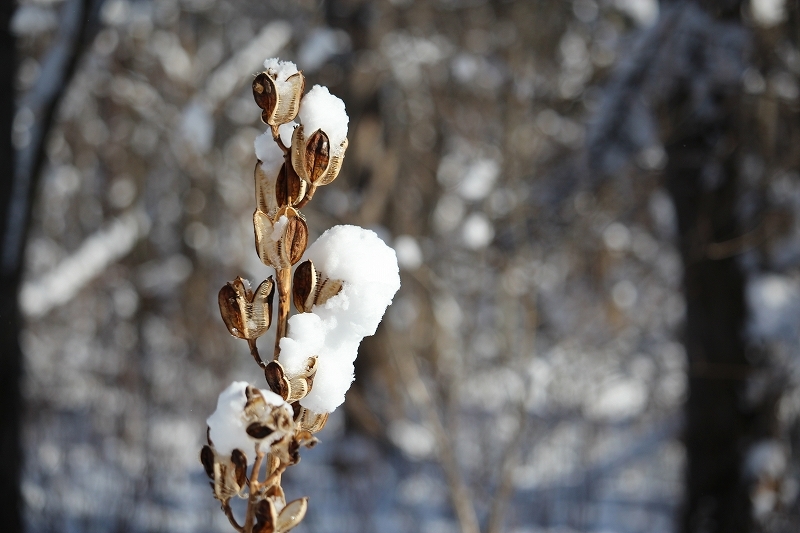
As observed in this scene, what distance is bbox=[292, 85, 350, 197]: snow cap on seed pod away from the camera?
56 centimetres

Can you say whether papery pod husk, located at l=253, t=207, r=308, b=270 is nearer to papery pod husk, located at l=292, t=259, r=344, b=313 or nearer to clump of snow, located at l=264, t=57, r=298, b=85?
papery pod husk, located at l=292, t=259, r=344, b=313

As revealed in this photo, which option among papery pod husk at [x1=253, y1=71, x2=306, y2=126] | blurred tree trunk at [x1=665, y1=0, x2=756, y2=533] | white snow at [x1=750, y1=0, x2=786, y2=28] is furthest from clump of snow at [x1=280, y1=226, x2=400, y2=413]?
white snow at [x1=750, y1=0, x2=786, y2=28]

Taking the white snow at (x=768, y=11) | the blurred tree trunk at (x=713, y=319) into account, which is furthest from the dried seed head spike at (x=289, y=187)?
the white snow at (x=768, y=11)

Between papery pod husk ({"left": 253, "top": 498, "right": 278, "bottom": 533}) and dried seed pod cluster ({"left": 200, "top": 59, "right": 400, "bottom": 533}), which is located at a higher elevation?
dried seed pod cluster ({"left": 200, "top": 59, "right": 400, "bottom": 533})

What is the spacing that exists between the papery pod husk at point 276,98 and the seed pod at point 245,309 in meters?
0.14

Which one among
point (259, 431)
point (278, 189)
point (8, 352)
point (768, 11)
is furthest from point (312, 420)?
point (768, 11)

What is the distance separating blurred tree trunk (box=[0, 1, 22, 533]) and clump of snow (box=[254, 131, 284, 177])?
2.61 metres

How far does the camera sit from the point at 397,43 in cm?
370

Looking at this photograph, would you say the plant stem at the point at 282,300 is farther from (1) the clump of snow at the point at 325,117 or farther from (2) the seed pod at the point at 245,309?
(1) the clump of snow at the point at 325,117

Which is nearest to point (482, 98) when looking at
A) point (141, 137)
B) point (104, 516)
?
point (104, 516)

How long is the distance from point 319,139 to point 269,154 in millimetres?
66

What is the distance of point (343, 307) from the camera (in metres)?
0.61

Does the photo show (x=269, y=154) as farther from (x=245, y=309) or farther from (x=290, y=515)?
(x=290, y=515)

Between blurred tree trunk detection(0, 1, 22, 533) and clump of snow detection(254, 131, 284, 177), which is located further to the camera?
blurred tree trunk detection(0, 1, 22, 533)
